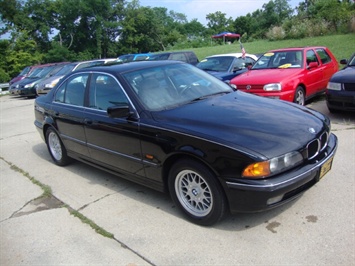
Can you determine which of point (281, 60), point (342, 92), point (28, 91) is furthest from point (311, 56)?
point (28, 91)

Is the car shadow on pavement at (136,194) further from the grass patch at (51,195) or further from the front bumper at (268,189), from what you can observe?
the front bumper at (268,189)

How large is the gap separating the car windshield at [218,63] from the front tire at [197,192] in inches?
272

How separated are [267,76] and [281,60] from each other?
1146 mm

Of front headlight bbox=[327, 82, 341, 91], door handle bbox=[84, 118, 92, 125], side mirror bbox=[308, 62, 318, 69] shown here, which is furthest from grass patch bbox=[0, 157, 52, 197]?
side mirror bbox=[308, 62, 318, 69]

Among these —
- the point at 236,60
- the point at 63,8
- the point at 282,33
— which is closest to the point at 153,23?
the point at 63,8

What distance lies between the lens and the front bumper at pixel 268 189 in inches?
111

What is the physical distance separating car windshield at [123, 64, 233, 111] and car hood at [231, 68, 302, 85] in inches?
125

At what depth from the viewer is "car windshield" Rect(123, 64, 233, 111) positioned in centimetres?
382

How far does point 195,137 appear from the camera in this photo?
312 centimetres

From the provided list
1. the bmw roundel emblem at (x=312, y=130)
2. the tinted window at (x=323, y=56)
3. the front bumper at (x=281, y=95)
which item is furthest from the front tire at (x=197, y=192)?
the tinted window at (x=323, y=56)

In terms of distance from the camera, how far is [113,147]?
409 centimetres

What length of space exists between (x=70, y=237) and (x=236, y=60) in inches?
310

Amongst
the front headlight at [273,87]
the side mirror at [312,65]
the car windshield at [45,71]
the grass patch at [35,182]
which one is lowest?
the grass patch at [35,182]

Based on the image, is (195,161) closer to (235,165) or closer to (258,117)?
(235,165)
